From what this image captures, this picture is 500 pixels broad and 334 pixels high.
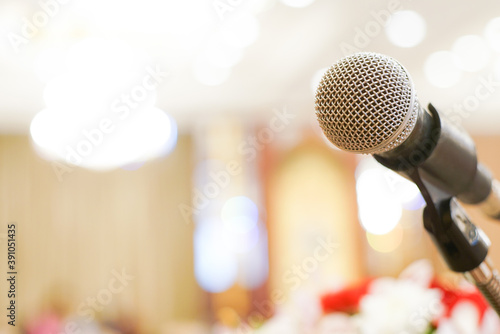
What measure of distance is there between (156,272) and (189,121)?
1749 millimetres

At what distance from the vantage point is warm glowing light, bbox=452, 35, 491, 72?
12.2 feet

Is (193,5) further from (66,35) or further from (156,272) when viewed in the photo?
(156,272)

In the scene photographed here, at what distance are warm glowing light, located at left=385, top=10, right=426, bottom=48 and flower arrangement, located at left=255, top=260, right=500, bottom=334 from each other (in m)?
2.85

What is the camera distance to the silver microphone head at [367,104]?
34cm

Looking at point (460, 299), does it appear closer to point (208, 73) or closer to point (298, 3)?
point (298, 3)

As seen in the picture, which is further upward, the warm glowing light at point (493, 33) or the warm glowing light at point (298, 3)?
the warm glowing light at point (298, 3)

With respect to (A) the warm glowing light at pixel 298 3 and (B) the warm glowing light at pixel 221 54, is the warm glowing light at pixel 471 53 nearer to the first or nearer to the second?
(A) the warm glowing light at pixel 298 3

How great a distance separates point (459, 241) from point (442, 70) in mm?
4308

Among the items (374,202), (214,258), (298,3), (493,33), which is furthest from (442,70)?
(214,258)

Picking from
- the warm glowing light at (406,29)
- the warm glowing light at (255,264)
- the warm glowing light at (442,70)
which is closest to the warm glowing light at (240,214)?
the warm glowing light at (255,264)

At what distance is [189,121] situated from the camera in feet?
18.0

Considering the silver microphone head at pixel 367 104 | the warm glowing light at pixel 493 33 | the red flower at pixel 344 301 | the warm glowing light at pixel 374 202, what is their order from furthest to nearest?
the warm glowing light at pixel 374 202 < the warm glowing light at pixel 493 33 < the red flower at pixel 344 301 < the silver microphone head at pixel 367 104

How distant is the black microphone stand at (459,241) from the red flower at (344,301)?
0.97 feet

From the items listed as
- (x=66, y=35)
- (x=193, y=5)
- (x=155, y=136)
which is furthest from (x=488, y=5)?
(x=66, y=35)
